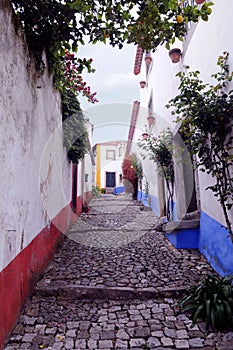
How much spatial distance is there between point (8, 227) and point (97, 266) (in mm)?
1882

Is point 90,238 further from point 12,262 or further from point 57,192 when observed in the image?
point 12,262

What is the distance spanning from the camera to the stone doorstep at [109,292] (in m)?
2.60

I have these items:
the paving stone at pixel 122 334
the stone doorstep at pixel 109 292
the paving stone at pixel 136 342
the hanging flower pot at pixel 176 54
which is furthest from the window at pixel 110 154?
the paving stone at pixel 136 342

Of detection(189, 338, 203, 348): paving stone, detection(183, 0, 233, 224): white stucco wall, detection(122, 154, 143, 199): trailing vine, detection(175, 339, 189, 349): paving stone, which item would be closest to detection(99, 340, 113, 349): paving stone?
detection(175, 339, 189, 349): paving stone

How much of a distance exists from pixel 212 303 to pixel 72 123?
4.12 meters

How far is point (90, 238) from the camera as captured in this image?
5078mm

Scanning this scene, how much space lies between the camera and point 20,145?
223 cm

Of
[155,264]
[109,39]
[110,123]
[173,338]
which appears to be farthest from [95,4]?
[110,123]

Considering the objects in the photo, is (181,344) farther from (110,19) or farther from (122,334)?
(110,19)

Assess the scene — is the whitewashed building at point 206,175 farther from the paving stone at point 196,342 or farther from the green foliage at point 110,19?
the paving stone at point 196,342

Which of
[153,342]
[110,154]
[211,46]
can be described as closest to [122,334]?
[153,342]

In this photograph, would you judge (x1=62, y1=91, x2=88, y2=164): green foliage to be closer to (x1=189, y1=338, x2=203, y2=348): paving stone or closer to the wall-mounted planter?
the wall-mounted planter

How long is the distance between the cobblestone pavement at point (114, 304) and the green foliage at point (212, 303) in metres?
0.09

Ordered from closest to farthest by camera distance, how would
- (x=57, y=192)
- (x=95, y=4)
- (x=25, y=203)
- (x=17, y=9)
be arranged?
1. (x=95, y=4)
2. (x=17, y=9)
3. (x=25, y=203)
4. (x=57, y=192)
